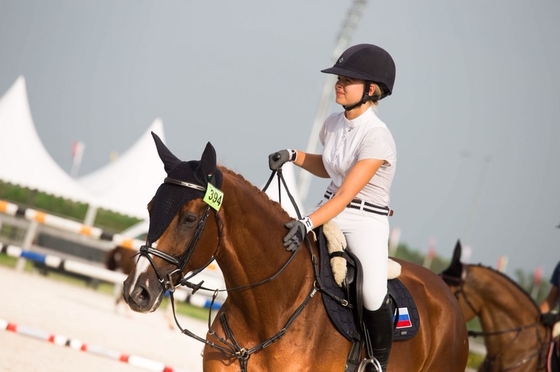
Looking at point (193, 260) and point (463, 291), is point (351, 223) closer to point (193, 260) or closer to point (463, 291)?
point (193, 260)

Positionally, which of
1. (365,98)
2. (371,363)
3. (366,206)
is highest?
(365,98)

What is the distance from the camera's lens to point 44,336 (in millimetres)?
7406

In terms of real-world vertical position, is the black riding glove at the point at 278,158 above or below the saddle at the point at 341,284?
above

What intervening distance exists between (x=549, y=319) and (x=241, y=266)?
18.9 feet

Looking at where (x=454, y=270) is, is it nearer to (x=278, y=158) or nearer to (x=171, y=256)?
(x=278, y=158)

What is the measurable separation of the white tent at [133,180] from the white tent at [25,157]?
77 cm

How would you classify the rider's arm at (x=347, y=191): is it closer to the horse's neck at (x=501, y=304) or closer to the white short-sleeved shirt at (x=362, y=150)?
the white short-sleeved shirt at (x=362, y=150)

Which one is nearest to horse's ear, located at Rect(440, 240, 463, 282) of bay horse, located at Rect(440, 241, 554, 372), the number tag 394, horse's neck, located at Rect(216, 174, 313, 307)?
bay horse, located at Rect(440, 241, 554, 372)

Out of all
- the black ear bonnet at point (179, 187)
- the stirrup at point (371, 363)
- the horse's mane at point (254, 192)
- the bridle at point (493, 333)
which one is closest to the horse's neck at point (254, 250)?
the horse's mane at point (254, 192)

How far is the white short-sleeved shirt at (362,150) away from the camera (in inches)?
189

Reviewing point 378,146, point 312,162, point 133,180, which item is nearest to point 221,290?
point 378,146

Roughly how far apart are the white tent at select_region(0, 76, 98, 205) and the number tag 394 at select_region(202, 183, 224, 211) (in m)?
15.3

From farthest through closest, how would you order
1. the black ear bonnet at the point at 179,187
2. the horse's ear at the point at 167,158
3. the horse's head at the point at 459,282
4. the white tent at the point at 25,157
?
the white tent at the point at 25,157, the horse's head at the point at 459,282, the horse's ear at the point at 167,158, the black ear bonnet at the point at 179,187

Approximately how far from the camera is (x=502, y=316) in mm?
9555
